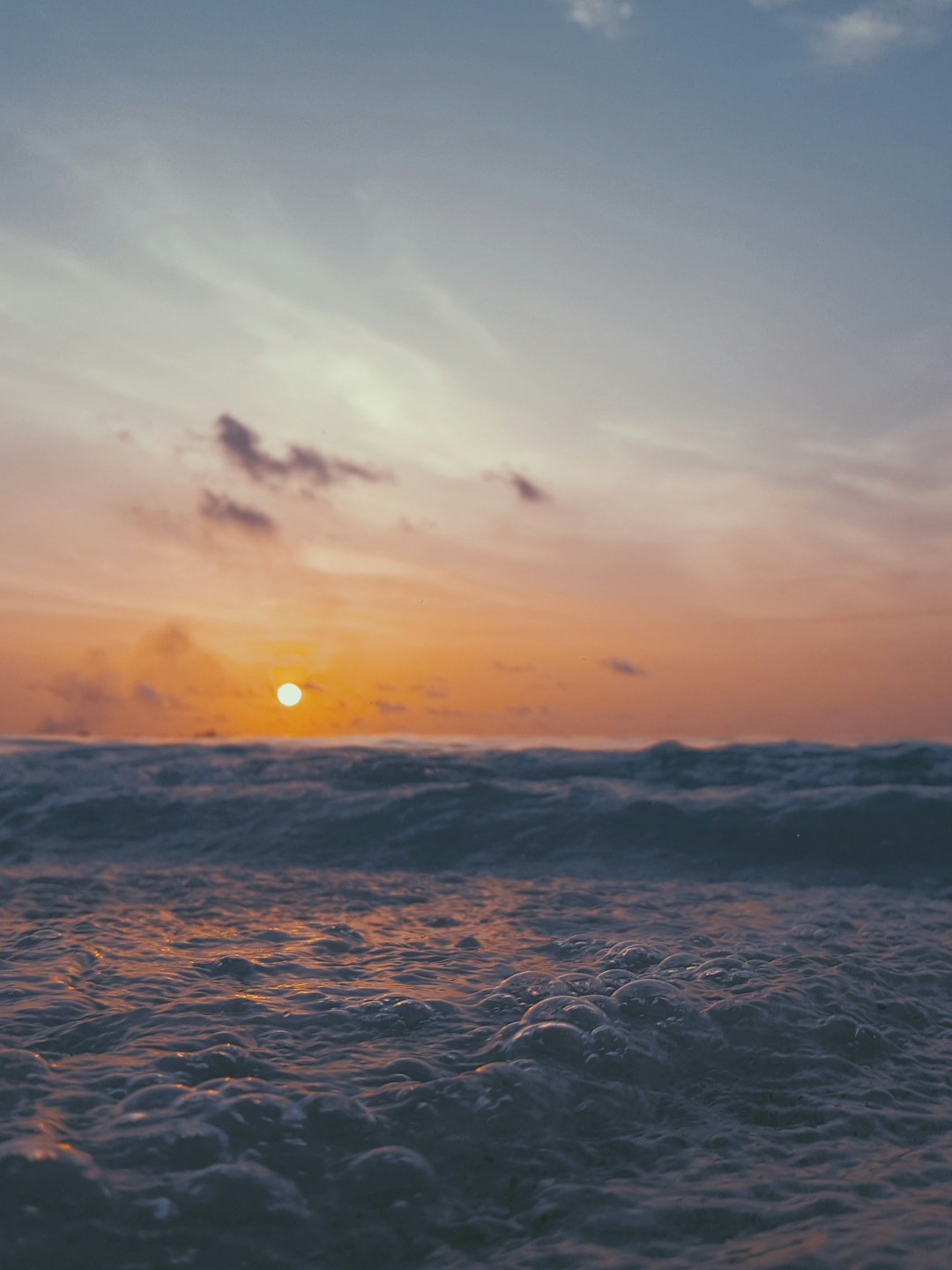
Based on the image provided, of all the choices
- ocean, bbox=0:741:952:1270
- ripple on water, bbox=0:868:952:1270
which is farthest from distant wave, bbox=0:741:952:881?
ripple on water, bbox=0:868:952:1270

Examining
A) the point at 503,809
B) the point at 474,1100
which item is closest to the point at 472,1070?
the point at 474,1100

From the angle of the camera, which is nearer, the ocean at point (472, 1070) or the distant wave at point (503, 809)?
the ocean at point (472, 1070)

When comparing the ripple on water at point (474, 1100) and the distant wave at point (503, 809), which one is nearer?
the ripple on water at point (474, 1100)

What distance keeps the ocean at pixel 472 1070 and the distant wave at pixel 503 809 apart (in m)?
1.08

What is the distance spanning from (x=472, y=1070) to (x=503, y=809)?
877 cm

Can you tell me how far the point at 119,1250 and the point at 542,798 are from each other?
10.7m

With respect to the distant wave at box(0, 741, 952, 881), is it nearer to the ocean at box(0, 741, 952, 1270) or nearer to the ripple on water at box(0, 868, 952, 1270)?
the ocean at box(0, 741, 952, 1270)

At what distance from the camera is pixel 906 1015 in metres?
4.59

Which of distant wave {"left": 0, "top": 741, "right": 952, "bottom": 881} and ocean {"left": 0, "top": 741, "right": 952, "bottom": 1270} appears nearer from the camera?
ocean {"left": 0, "top": 741, "right": 952, "bottom": 1270}

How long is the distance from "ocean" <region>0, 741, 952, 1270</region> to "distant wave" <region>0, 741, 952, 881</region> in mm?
1084

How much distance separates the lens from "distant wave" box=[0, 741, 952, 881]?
10125 millimetres

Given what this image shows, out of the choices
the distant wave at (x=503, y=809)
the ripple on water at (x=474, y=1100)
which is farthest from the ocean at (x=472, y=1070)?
the distant wave at (x=503, y=809)

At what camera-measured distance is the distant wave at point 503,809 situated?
10125 mm

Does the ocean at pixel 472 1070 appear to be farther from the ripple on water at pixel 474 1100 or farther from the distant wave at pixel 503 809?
the distant wave at pixel 503 809
